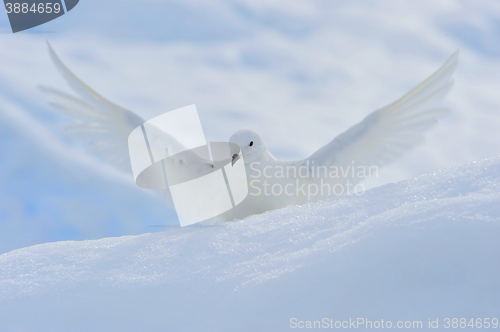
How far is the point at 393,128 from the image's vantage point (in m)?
4.37

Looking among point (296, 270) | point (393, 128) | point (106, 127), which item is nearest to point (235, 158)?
point (106, 127)

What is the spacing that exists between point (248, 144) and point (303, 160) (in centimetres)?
55

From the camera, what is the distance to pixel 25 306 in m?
2.24

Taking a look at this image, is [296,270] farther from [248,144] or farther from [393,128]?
[393,128]

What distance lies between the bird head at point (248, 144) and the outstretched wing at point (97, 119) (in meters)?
0.86

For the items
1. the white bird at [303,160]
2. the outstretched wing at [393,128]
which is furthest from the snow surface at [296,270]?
the outstretched wing at [393,128]

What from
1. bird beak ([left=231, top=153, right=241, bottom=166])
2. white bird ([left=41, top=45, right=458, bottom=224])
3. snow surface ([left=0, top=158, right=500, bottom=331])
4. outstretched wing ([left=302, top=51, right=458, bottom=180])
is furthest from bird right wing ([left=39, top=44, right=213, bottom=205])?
snow surface ([left=0, top=158, right=500, bottom=331])

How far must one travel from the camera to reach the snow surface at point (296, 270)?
5.79 ft

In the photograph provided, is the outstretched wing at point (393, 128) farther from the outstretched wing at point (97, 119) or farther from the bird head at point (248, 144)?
the outstretched wing at point (97, 119)

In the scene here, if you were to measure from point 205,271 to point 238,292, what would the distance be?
29 centimetres

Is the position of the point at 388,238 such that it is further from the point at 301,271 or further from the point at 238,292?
the point at 238,292

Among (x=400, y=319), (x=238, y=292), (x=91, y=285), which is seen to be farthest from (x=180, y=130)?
(x=400, y=319)

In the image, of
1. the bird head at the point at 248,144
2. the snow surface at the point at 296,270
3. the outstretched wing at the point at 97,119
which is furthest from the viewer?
the bird head at the point at 248,144

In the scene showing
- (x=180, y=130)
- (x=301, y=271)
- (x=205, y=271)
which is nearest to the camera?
(x=301, y=271)
